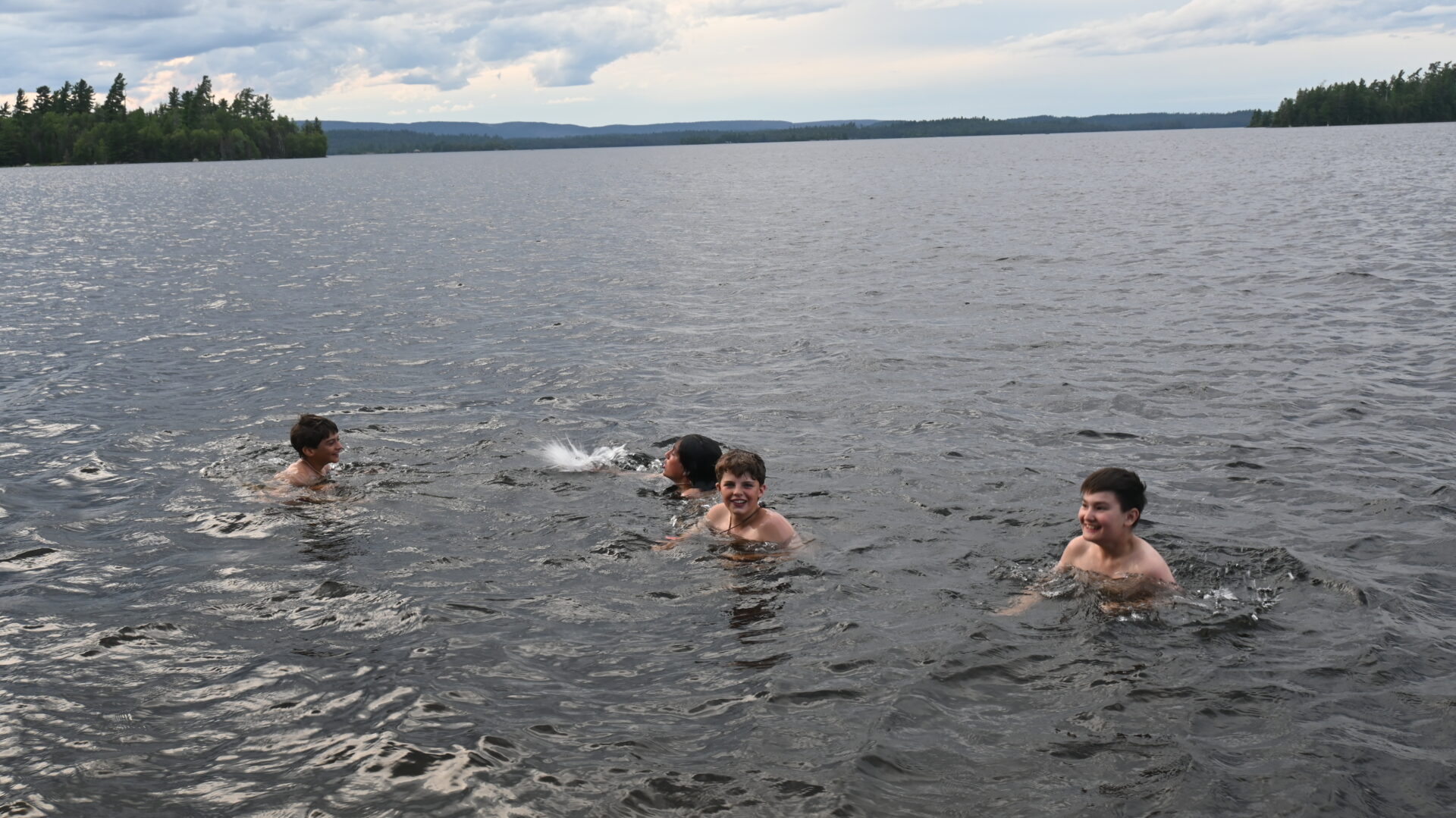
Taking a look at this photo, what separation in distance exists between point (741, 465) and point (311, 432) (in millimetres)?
5303

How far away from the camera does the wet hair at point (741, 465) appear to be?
991 centimetres

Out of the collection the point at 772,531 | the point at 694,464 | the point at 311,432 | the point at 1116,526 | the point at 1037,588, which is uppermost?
the point at 311,432

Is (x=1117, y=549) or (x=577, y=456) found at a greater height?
(x=1117, y=549)

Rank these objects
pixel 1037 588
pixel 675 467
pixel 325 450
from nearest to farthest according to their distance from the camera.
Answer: pixel 1037 588 → pixel 675 467 → pixel 325 450

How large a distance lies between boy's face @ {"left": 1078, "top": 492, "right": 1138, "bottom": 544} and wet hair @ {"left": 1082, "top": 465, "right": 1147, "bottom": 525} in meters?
0.03

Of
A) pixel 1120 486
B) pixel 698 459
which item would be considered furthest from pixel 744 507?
pixel 1120 486

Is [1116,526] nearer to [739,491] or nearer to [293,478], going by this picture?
[739,491]

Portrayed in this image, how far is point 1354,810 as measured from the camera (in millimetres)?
5941

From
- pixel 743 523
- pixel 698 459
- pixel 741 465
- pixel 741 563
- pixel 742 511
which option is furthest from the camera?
pixel 698 459

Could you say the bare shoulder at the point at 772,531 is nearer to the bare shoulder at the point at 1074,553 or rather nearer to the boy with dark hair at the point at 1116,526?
the bare shoulder at the point at 1074,553

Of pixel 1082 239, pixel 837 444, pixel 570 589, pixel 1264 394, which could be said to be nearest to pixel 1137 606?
pixel 570 589

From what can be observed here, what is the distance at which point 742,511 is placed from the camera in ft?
33.5

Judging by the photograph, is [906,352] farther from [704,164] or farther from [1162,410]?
[704,164]

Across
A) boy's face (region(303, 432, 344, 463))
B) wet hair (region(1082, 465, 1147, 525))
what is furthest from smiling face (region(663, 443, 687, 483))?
wet hair (region(1082, 465, 1147, 525))
